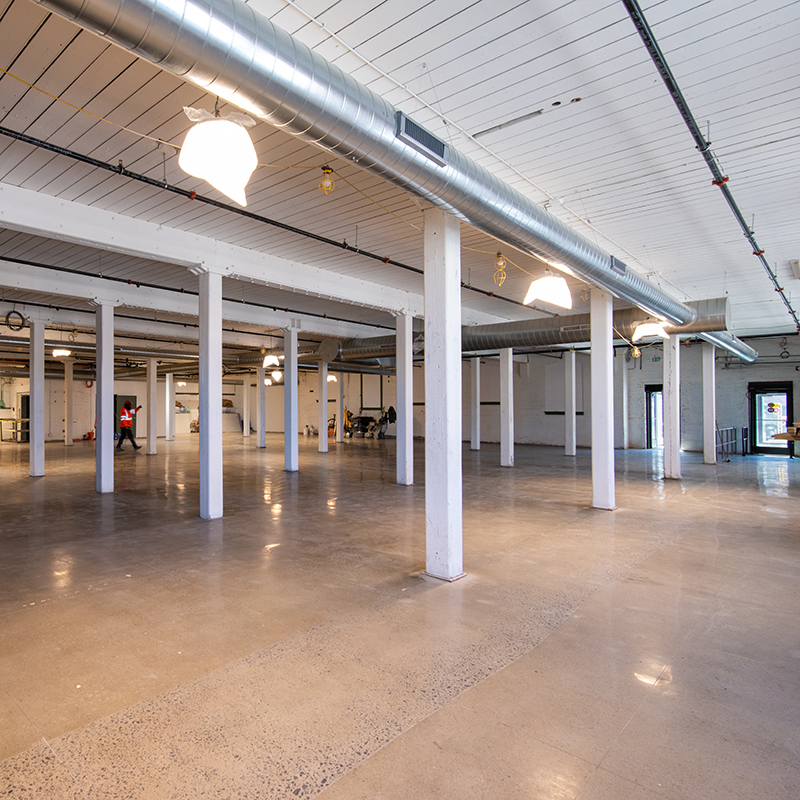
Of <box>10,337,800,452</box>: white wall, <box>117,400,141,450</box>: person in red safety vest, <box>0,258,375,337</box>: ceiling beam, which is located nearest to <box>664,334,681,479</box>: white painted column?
<box>10,337,800,452</box>: white wall

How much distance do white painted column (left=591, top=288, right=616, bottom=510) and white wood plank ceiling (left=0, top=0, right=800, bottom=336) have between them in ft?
2.78

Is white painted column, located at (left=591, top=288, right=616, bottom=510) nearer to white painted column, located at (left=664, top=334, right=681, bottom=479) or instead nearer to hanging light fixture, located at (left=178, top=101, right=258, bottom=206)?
white painted column, located at (left=664, top=334, right=681, bottom=479)

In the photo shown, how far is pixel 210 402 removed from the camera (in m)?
6.40

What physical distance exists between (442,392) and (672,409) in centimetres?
741

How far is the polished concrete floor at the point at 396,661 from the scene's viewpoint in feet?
6.22

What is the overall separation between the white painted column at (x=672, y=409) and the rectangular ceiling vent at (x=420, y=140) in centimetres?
794

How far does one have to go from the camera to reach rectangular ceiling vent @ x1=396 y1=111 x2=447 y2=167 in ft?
9.66

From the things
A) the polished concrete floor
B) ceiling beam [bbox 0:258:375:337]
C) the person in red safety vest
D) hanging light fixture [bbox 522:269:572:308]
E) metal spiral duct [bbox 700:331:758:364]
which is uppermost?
ceiling beam [bbox 0:258:375:337]

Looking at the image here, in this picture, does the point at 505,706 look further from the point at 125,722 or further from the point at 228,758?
the point at 125,722

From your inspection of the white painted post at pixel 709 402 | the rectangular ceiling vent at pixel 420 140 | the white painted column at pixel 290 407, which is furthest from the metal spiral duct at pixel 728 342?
the white painted column at pixel 290 407

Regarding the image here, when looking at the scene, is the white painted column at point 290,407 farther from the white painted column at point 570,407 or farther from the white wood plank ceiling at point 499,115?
the white painted column at point 570,407

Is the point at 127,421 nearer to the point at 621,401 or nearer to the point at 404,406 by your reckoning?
the point at 404,406

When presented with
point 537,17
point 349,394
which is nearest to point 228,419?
point 349,394

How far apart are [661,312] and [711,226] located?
5.19 ft
